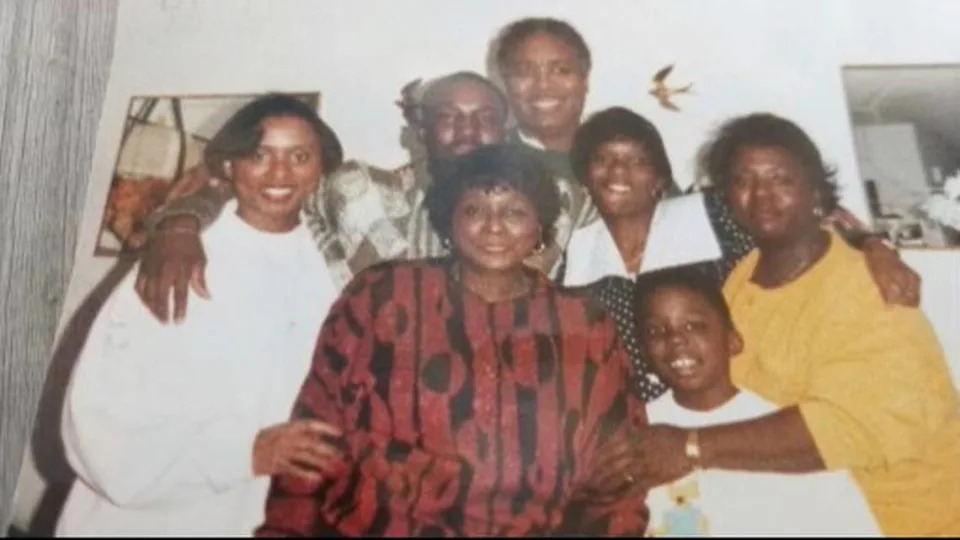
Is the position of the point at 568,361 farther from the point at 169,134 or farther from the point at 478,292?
the point at 169,134

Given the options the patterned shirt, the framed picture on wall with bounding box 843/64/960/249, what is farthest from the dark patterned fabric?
the framed picture on wall with bounding box 843/64/960/249

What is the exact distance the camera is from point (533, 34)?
951mm

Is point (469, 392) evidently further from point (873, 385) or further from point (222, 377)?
point (873, 385)

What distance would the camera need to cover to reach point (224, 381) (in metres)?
0.84

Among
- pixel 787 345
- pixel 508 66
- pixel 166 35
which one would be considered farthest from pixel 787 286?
pixel 166 35

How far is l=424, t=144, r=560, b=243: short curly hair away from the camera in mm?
880

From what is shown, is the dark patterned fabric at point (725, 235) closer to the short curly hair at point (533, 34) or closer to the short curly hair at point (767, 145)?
the short curly hair at point (767, 145)

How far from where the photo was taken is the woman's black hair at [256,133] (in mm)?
902

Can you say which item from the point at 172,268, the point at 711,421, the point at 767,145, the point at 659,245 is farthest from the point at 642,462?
the point at 172,268

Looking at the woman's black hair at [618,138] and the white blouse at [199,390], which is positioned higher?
the woman's black hair at [618,138]

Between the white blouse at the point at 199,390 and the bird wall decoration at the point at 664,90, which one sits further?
the bird wall decoration at the point at 664,90

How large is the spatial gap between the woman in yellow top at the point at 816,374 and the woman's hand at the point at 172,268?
0.33 metres

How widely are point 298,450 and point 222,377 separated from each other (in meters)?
0.08

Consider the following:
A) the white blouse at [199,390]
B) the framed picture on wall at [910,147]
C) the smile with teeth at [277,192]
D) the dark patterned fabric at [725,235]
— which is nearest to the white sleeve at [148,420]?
the white blouse at [199,390]
